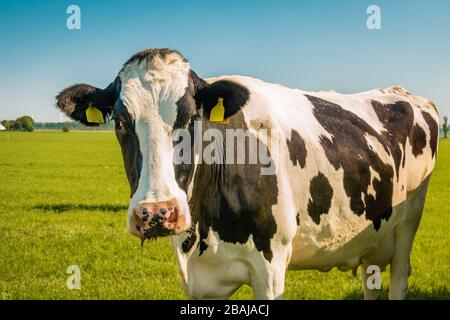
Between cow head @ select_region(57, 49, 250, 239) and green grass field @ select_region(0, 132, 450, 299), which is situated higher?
cow head @ select_region(57, 49, 250, 239)

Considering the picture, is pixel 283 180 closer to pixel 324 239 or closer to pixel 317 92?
pixel 324 239

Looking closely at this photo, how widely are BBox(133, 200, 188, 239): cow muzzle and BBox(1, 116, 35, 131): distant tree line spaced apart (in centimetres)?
14340

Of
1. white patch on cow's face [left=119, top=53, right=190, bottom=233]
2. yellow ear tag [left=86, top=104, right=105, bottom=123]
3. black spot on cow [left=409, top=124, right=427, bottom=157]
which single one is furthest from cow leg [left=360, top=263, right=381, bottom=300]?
yellow ear tag [left=86, top=104, right=105, bottom=123]

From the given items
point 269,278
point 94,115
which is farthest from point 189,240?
point 94,115

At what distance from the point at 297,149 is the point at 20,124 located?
472 ft

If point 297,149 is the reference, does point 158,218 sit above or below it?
below

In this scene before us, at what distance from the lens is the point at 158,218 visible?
10.3ft

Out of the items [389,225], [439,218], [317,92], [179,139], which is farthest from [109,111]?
[439,218]

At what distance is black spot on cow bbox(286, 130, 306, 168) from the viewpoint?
14.0ft

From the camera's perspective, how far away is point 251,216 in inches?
154

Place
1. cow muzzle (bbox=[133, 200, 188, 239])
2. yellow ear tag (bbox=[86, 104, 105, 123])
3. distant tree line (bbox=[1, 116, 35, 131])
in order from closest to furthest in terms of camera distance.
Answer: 1. cow muzzle (bbox=[133, 200, 188, 239])
2. yellow ear tag (bbox=[86, 104, 105, 123])
3. distant tree line (bbox=[1, 116, 35, 131])

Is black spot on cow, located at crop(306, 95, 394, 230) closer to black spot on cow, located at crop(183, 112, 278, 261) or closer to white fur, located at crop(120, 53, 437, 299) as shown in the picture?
white fur, located at crop(120, 53, 437, 299)

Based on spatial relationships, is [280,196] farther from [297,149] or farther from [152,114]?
[152,114]
